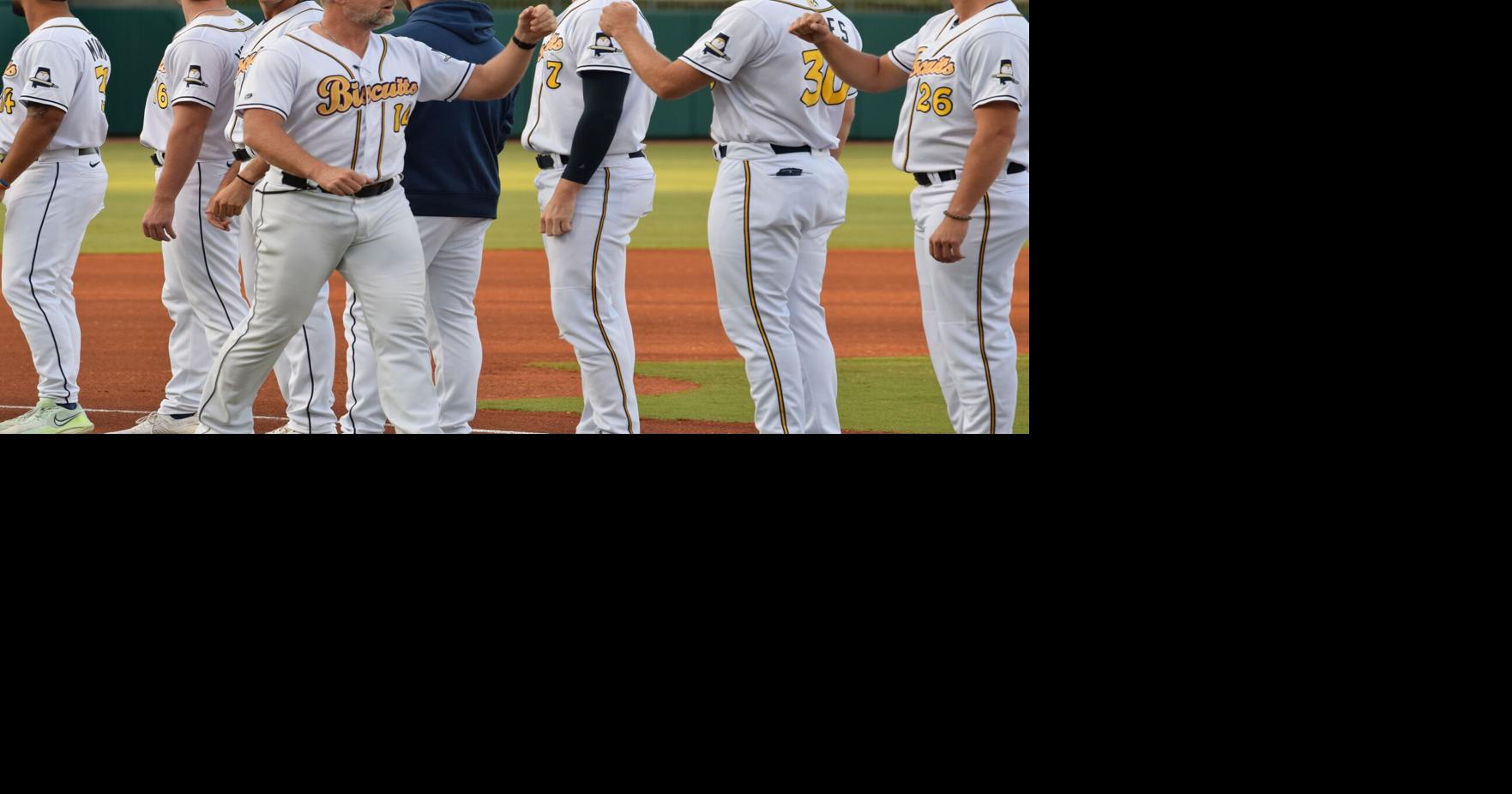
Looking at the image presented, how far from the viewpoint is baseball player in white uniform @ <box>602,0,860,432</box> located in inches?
165

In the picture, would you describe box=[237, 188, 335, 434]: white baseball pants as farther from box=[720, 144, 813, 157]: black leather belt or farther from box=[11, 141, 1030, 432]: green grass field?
box=[11, 141, 1030, 432]: green grass field

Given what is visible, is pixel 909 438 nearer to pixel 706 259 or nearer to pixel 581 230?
pixel 581 230

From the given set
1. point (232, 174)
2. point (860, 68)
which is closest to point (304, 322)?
point (232, 174)

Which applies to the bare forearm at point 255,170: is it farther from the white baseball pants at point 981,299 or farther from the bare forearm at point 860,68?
the white baseball pants at point 981,299

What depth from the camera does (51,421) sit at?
4.93 metres

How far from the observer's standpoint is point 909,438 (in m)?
2.48

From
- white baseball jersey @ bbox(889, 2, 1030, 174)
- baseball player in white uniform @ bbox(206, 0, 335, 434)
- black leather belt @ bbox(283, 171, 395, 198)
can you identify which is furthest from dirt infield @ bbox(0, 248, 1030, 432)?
black leather belt @ bbox(283, 171, 395, 198)

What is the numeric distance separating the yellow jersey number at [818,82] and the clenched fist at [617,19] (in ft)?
1.56

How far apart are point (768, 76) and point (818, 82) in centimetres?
15

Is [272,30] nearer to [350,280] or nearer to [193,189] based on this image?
[350,280]

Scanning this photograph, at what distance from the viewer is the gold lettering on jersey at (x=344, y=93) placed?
3.87 m

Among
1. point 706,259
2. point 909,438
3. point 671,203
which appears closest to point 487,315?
point 706,259

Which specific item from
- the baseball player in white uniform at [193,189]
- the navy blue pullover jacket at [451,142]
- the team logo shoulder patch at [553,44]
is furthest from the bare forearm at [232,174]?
the team logo shoulder patch at [553,44]

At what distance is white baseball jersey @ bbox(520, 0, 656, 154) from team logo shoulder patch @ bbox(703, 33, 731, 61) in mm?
324
